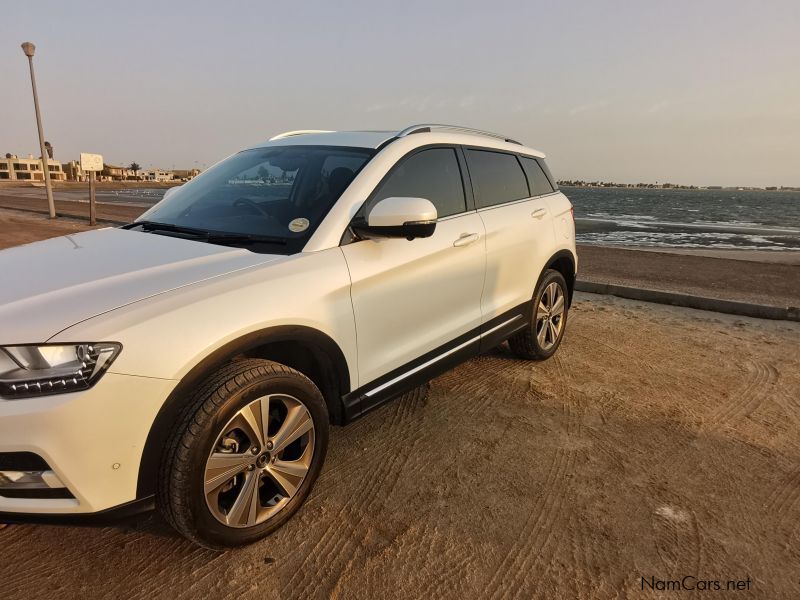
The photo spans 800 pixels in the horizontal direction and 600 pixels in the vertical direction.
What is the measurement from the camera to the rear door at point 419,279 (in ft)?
8.42

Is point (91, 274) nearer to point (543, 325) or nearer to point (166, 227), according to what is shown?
point (166, 227)

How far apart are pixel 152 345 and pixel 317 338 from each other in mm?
724

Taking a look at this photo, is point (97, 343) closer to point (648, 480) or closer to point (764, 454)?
point (648, 480)

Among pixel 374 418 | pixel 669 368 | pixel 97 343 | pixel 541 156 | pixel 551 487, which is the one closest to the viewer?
pixel 97 343

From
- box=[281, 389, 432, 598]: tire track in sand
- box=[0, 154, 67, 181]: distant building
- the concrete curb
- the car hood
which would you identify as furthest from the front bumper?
box=[0, 154, 67, 181]: distant building

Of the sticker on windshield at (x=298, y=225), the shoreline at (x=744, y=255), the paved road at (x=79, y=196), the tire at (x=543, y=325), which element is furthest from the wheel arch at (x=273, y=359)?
the paved road at (x=79, y=196)

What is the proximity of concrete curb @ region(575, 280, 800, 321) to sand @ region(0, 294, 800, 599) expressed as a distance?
2.23 metres

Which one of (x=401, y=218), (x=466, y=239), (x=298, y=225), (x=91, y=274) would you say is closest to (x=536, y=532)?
(x=401, y=218)

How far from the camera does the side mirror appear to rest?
243cm

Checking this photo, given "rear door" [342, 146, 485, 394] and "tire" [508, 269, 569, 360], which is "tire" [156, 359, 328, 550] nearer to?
"rear door" [342, 146, 485, 394]

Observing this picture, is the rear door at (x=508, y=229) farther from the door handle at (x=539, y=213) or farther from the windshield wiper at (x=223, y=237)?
the windshield wiper at (x=223, y=237)

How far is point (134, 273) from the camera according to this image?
2107mm

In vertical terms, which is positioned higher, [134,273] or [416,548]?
[134,273]

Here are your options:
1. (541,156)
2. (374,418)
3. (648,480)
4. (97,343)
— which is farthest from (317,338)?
(541,156)
